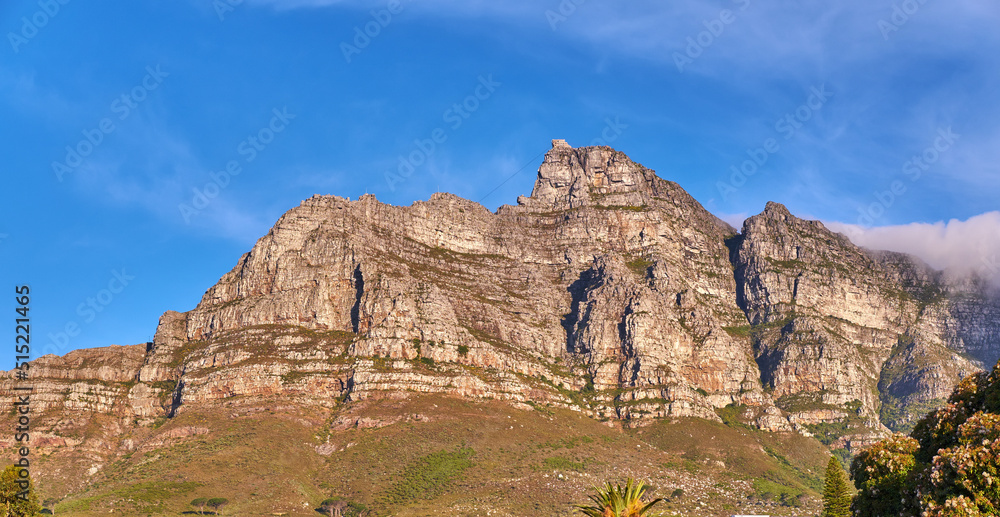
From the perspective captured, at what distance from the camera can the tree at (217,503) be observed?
14412 cm

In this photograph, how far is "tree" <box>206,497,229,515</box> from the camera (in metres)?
144

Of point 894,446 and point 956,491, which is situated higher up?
point 894,446

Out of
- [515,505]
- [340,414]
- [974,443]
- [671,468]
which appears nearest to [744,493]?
[671,468]

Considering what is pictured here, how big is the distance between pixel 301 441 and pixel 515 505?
46.5 meters

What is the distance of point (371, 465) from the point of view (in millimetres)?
168125

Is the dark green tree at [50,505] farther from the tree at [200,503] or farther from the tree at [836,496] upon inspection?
the tree at [836,496]

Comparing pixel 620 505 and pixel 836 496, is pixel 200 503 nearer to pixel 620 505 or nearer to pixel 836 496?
pixel 836 496

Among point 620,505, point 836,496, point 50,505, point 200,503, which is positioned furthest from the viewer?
point 50,505

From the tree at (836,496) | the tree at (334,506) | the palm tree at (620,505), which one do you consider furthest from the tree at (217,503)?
the palm tree at (620,505)

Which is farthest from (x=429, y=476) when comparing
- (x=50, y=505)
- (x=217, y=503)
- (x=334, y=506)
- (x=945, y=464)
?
(x=945, y=464)

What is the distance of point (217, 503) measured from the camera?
475ft

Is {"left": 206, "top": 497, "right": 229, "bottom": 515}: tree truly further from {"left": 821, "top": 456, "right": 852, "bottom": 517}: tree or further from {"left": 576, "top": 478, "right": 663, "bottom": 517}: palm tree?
{"left": 576, "top": 478, "right": 663, "bottom": 517}: palm tree

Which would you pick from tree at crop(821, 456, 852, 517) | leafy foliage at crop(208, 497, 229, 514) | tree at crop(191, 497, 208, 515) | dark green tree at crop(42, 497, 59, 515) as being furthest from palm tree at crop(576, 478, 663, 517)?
dark green tree at crop(42, 497, 59, 515)

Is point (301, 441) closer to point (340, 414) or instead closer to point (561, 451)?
point (340, 414)
